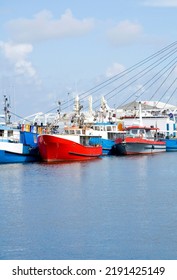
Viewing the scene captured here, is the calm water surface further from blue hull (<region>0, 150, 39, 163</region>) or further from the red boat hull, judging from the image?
the red boat hull

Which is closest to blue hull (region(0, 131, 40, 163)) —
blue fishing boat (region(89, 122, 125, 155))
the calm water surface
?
the calm water surface

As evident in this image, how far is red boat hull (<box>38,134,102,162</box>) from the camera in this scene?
3931cm

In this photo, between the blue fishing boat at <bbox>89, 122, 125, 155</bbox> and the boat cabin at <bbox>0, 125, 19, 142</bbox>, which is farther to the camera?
the blue fishing boat at <bbox>89, 122, 125, 155</bbox>

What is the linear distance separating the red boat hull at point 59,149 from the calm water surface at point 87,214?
13.4 feet

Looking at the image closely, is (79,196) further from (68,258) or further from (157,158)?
(157,158)

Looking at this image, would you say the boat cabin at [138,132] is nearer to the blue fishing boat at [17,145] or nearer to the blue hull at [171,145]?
the blue hull at [171,145]

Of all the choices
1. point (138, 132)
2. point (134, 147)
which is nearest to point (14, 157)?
point (134, 147)

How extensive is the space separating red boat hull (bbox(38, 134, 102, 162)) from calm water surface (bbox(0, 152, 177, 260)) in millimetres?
4076

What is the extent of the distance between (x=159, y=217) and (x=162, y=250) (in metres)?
4.09

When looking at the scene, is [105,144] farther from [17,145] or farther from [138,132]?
[17,145]

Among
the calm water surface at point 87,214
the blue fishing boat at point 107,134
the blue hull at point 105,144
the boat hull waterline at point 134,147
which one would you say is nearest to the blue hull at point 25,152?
the calm water surface at point 87,214

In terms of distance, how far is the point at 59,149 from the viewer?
131 ft

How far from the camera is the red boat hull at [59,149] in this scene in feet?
129

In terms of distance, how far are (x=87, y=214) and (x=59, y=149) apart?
1890 centimetres
